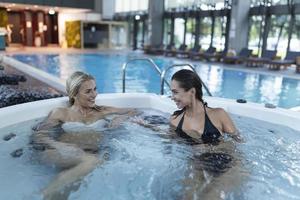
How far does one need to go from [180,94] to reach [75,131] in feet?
3.75

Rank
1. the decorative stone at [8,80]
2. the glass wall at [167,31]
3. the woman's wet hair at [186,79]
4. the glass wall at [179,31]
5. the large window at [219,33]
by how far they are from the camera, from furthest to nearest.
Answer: the glass wall at [167,31] < the glass wall at [179,31] < the large window at [219,33] < the decorative stone at [8,80] < the woman's wet hair at [186,79]

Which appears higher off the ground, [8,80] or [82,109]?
[82,109]

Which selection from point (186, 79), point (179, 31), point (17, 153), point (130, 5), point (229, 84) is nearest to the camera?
point (186, 79)

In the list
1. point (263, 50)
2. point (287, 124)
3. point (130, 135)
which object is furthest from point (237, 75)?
point (130, 135)

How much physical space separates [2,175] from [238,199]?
1.76 metres

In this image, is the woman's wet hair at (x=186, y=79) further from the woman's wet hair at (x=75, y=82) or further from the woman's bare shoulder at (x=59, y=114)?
the woman's bare shoulder at (x=59, y=114)

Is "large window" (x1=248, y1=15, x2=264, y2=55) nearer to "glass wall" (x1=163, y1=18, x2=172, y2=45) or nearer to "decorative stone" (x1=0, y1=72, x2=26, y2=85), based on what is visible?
"glass wall" (x1=163, y1=18, x2=172, y2=45)

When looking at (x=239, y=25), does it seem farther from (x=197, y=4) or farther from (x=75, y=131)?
(x=75, y=131)

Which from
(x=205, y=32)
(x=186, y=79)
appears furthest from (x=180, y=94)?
(x=205, y=32)

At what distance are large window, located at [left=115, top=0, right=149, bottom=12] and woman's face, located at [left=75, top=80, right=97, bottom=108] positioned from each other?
64.8ft

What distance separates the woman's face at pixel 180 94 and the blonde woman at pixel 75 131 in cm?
77

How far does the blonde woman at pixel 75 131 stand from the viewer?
2.39 m

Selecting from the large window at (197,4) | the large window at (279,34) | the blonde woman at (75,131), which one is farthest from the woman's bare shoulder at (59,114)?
the large window at (197,4)

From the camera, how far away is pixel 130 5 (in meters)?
23.4
